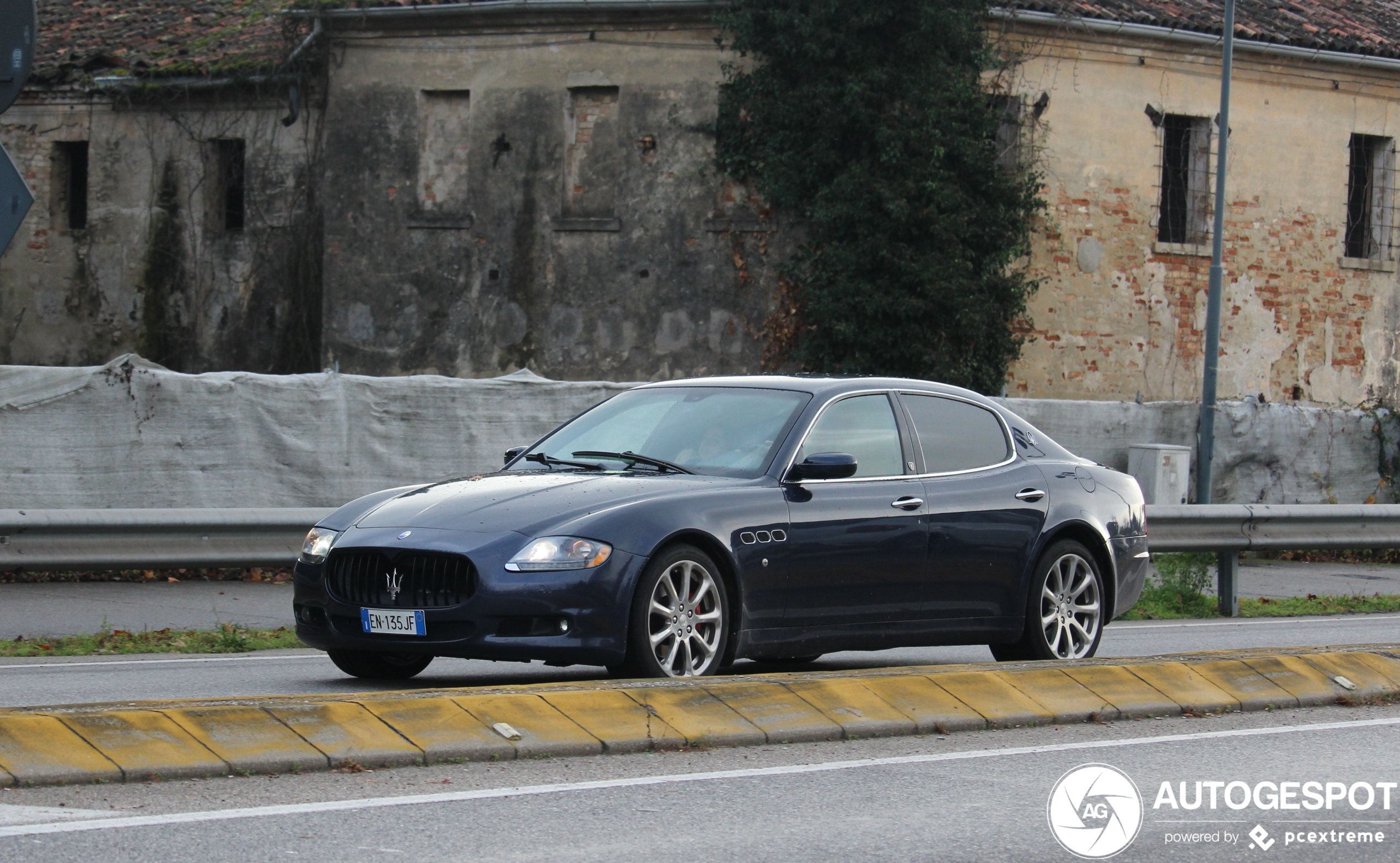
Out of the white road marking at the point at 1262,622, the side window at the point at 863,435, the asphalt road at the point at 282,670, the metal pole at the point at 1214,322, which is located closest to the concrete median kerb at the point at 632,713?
the side window at the point at 863,435

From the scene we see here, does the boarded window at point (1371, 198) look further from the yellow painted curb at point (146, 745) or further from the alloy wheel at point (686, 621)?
the yellow painted curb at point (146, 745)

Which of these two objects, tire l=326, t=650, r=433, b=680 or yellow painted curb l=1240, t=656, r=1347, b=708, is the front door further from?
tire l=326, t=650, r=433, b=680

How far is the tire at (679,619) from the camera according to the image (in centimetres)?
766

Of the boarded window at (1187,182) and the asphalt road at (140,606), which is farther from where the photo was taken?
the boarded window at (1187,182)

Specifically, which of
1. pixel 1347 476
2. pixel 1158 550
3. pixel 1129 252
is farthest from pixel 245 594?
pixel 1129 252

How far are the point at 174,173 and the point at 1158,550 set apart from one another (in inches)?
804

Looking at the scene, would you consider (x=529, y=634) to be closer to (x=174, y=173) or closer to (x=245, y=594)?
(x=245, y=594)

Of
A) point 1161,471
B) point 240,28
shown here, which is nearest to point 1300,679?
point 1161,471

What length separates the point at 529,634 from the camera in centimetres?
757

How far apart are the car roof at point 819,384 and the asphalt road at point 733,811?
7.96ft

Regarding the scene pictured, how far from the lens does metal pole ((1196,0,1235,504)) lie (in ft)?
73.0

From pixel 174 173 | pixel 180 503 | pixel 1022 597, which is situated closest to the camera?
pixel 1022 597

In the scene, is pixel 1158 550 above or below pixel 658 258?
below

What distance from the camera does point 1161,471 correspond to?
72.0ft
